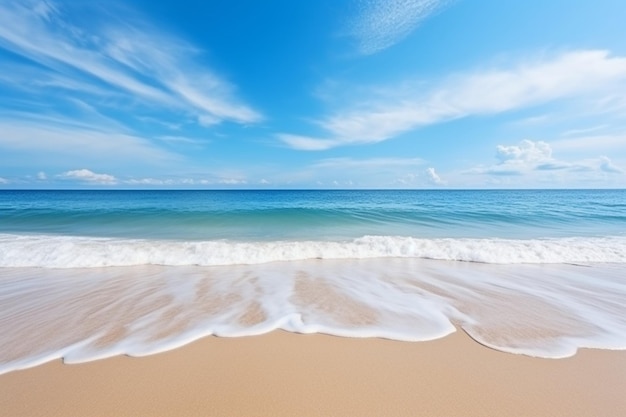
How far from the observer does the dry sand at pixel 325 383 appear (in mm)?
2221

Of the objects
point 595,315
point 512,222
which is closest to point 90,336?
point 595,315

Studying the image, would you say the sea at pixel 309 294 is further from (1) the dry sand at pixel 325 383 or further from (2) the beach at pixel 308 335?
(1) the dry sand at pixel 325 383

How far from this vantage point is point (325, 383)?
8.20ft

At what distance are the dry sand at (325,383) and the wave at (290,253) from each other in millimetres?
4566

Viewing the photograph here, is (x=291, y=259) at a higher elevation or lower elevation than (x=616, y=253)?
lower

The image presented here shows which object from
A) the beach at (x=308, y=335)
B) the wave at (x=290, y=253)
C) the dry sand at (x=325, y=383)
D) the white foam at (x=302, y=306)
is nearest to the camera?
the dry sand at (x=325, y=383)

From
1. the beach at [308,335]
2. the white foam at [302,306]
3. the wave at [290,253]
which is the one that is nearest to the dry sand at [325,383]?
the beach at [308,335]

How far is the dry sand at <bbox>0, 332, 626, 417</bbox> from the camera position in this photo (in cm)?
222

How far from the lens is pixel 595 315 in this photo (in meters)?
4.07

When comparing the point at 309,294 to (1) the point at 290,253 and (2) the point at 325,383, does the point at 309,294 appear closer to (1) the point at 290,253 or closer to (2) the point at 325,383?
(2) the point at 325,383

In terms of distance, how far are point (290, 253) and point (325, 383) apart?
5.62 metres

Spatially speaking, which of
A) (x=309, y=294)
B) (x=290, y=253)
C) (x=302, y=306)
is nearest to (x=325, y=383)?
(x=302, y=306)

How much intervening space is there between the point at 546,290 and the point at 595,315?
113cm

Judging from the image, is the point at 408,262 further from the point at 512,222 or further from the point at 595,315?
the point at 512,222
